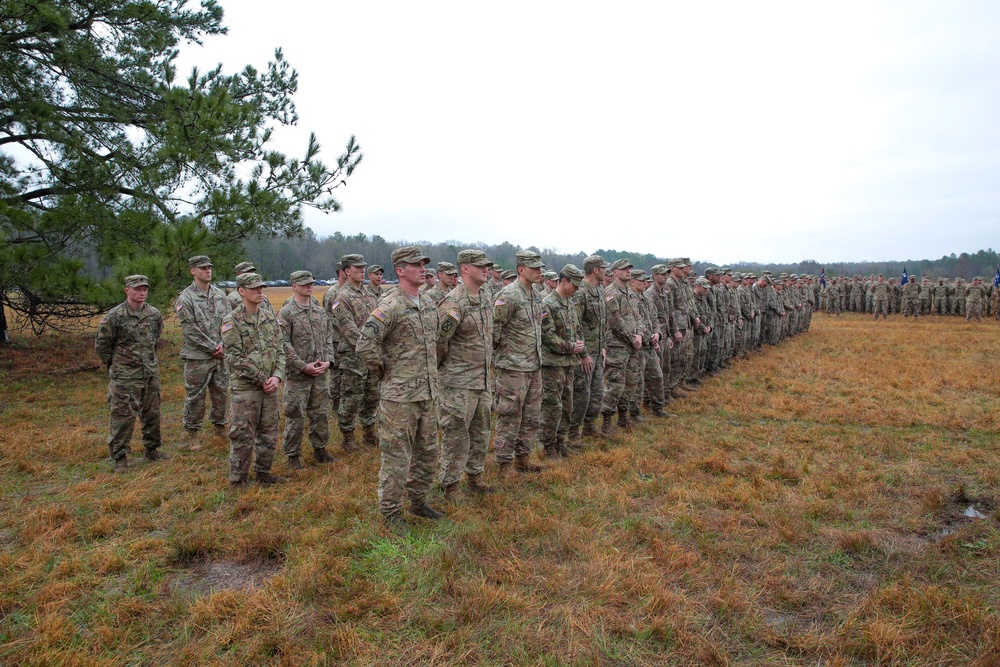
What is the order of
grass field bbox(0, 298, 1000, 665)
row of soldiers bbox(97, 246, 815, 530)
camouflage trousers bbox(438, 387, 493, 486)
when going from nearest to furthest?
grass field bbox(0, 298, 1000, 665) < row of soldiers bbox(97, 246, 815, 530) < camouflage trousers bbox(438, 387, 493, 486)

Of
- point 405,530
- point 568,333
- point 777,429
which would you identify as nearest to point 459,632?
point 405,530

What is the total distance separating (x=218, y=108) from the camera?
8945 millimetres

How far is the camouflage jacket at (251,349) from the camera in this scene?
5262 millimetres

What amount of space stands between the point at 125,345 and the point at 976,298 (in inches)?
1108

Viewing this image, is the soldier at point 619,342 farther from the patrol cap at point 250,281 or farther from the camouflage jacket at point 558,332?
the patrol cap at point 250,281

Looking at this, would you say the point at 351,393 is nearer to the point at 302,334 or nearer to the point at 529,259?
the point at 302,334

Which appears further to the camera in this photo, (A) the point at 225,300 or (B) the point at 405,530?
(A) the point at 225,300

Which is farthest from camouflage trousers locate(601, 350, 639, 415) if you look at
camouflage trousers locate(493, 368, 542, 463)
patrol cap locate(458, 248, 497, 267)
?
patrol cap locate(458, 248, 497, 267)

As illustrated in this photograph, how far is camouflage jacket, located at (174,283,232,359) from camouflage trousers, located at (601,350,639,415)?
5026 millimetres

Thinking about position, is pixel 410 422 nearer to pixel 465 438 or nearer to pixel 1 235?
pixel 465 438

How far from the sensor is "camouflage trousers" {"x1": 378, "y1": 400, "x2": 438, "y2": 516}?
14.4 ft

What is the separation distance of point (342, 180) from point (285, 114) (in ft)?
7.37

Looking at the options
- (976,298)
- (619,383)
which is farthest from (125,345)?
(976,298)

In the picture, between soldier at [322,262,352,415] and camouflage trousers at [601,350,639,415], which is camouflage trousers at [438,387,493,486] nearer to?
soldier at [322,262,352,415]
